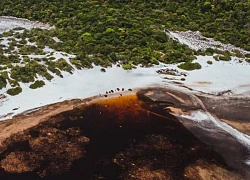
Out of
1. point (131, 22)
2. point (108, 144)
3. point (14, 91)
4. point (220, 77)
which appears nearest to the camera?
point (108, 144)

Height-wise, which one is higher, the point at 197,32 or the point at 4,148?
the point at 197,32

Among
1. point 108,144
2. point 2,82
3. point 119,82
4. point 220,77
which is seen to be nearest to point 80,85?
point 119,82

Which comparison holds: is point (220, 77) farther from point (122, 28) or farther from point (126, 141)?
point (122, 28)

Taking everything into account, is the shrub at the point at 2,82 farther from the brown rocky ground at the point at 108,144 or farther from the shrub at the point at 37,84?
the brown rocky ground at the point at 108,144

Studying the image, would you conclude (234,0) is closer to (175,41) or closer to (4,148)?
(175,41)

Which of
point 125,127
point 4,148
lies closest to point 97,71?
point 125,127

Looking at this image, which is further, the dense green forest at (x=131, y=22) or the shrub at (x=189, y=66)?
the dense green forest at (x=131, y=22)

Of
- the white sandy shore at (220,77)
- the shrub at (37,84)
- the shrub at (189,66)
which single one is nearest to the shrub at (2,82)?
the shrub at (37,84)

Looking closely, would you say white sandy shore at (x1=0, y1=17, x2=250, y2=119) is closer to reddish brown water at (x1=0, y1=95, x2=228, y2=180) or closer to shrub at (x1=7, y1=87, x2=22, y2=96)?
shrub at (x1=7, y1=87, x2=22, y2=96)

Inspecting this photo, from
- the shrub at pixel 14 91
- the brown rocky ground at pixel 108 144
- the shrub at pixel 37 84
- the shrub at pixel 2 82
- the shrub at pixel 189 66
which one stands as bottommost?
the brown rocky ground at pixel 108 144
